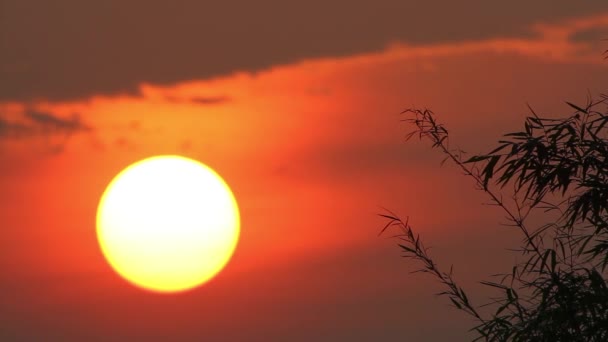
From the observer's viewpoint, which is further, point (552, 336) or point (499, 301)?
point (499, 301)

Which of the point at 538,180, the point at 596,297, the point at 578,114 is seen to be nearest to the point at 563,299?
the point at 596,297

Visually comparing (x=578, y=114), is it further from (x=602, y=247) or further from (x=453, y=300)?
(x=453, y=300)

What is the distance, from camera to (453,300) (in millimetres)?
13805

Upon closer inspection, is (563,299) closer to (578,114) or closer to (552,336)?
(552,336)

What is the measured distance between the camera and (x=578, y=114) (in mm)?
13242

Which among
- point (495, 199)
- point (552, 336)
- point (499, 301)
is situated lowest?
point (552, 336)

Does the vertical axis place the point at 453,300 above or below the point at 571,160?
below

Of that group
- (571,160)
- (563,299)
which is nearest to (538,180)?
(571,160)

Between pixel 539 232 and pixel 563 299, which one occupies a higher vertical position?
pixel 539 232

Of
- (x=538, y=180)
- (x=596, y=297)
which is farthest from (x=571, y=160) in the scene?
(x=596, y=297)

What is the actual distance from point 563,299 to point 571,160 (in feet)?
5.91

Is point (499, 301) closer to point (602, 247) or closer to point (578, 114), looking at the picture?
point (602, 247)

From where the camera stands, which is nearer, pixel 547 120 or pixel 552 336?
pixel 552 336

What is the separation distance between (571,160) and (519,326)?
2.24 metres
